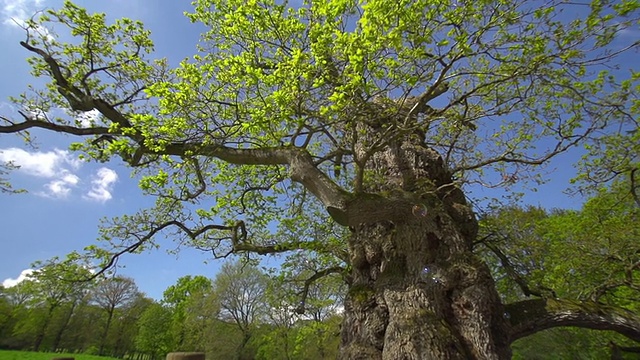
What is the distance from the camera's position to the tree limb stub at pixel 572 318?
18.5 ft

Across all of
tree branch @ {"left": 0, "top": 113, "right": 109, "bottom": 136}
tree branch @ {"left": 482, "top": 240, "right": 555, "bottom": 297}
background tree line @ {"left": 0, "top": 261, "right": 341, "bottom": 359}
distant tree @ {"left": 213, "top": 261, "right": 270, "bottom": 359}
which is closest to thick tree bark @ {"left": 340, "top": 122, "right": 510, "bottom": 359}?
tree branch @ {"left": 482, "top": 240, "right": 555, "bottom": 297}

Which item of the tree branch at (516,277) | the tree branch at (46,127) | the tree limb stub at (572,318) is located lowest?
the tree limb stub at (572,318)

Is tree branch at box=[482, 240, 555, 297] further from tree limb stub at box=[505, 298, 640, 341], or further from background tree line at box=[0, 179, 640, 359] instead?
tree limb stub at box=[505, 298, 640, 341]

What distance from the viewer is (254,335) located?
30641 millimetres

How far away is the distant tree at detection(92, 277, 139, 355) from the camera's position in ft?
132

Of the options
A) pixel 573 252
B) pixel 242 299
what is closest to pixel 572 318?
pixel 573 252

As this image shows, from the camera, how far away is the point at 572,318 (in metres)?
5.69

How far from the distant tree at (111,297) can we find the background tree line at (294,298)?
0.47 ft

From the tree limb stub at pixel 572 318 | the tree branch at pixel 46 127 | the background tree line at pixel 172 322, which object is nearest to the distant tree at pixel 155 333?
the background tree line at pixel 172 322

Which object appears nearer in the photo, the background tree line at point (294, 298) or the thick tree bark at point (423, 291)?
the thick tree bark at point (423, 291)

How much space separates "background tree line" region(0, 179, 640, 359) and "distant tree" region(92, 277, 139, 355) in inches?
5.6

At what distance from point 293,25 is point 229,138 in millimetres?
2416

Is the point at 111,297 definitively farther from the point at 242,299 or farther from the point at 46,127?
the point at 46,127

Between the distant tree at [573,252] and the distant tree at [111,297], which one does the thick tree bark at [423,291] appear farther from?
the distant tree at [111,297]
